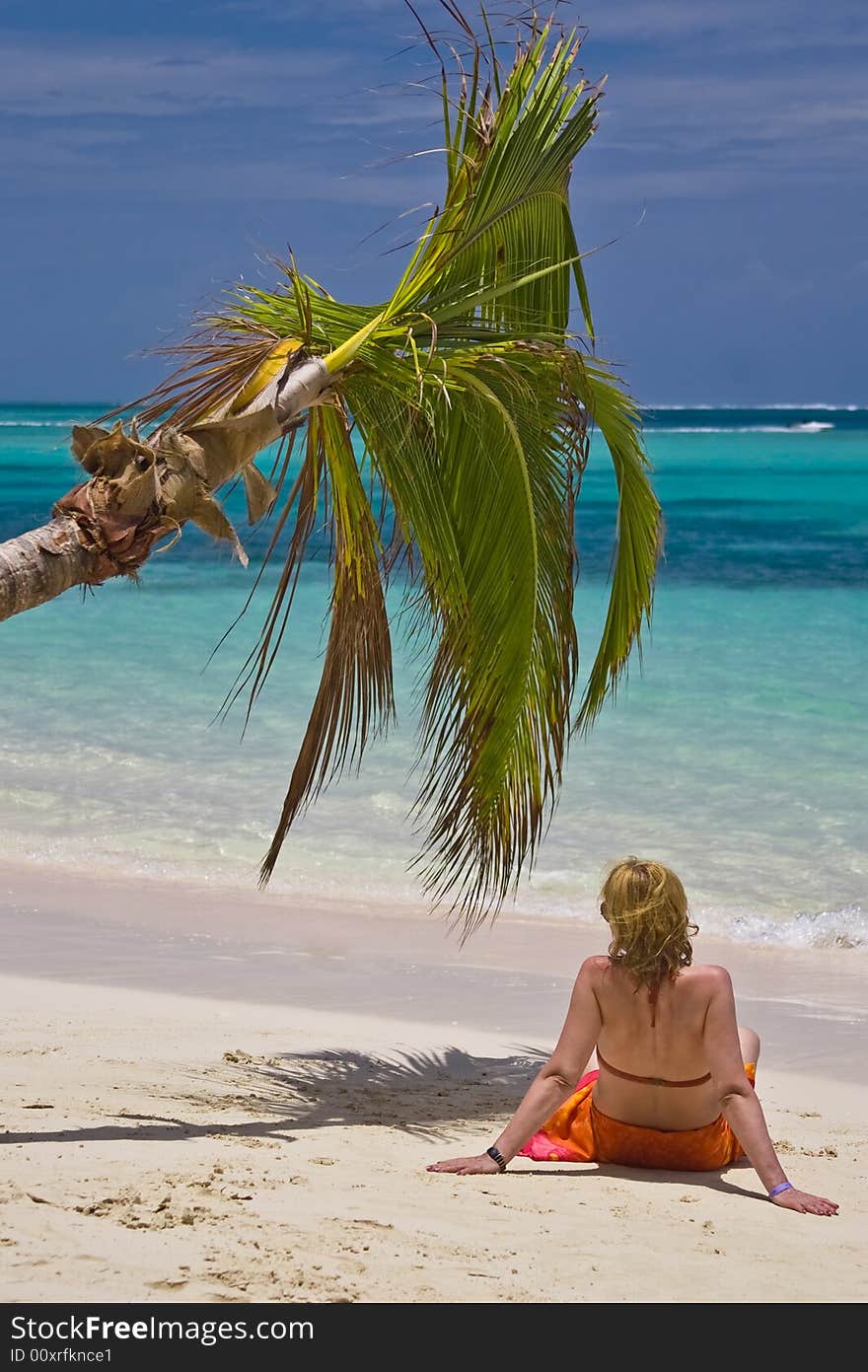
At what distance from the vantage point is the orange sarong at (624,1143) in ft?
12.5

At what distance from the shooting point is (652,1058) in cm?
378

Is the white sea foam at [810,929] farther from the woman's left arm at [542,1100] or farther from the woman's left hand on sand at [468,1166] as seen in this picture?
the woman's left hand on sand at [468,1166]

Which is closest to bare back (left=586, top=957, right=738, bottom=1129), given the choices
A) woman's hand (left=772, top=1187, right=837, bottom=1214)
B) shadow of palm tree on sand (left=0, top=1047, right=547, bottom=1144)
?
woman's hand (left=772, top=1187, right=837, bottom=1214)

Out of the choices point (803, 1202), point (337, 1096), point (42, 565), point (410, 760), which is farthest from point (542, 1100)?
point (410, 760)

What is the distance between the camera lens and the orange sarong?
3.82m

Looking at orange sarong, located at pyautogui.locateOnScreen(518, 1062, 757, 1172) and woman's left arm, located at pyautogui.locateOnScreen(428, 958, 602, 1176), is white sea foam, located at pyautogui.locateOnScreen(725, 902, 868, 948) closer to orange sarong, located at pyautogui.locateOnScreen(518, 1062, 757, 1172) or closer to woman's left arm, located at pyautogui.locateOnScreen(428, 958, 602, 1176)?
orange sarong, located at pyautogui.locateOnScreen(518, 1062, 757, 1172)

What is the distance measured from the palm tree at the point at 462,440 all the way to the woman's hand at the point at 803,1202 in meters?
1.13

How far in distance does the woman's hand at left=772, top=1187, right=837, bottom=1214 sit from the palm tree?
1.13 meters

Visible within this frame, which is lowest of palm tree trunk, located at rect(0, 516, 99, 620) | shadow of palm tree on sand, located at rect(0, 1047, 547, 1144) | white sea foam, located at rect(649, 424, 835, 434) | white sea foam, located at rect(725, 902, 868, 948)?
white sea foam, located at rect(725, 902, 868, 948)

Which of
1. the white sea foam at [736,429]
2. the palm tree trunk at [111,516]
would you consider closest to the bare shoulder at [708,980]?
the palm tree trunk at [111,516]

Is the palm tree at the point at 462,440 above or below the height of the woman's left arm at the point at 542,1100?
above

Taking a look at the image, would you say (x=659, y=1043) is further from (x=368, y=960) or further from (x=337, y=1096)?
(x=368, y=960)

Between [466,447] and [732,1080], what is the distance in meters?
1.97

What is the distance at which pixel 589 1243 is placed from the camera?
3.11 m
